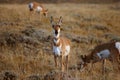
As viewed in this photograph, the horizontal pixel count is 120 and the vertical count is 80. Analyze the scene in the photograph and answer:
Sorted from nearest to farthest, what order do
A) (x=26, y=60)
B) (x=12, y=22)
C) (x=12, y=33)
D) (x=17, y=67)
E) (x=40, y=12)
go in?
1. (x=17, y=67)
2. (x=26, y=60)
3. (x=12, y=33)
4. (x=12, y=22)
5. (x=40, y=12)

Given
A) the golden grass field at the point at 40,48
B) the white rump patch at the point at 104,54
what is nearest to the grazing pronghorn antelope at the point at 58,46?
the golden grass field at the point at 40,48

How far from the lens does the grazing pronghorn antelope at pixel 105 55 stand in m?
10.2

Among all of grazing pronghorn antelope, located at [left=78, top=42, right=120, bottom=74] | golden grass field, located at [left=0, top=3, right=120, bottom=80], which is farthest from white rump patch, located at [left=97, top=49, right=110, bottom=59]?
golden grass field, located at [left=0, top=3, right=120, bottom=80]

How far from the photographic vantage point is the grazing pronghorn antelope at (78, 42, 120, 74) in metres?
10.2

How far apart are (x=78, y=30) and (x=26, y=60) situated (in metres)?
6.81

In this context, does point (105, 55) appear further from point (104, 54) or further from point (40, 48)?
point (40, 48)

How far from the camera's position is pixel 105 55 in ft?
34.3

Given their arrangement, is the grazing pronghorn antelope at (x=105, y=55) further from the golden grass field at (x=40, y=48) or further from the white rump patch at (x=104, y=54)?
the golden grass field at (x=40, y=48)

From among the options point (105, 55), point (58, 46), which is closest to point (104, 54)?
point (105, 55)

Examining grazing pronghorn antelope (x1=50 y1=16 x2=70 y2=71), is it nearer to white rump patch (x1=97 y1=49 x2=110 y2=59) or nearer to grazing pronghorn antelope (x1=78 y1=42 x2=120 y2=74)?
grazing pronghorn antelope (x1=78 y1=42 x2=120 y2=74)

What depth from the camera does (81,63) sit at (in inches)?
432

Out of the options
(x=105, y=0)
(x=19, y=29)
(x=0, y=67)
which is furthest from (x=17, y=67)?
(x=105, y=0)

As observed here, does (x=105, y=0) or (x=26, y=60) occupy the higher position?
(x=26, y=60)

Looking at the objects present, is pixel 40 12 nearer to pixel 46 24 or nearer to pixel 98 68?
pixel 46 24
